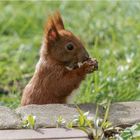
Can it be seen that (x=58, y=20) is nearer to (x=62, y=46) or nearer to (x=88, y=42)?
(x=62, y=46)

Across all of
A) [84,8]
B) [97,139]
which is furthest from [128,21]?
[97,139]

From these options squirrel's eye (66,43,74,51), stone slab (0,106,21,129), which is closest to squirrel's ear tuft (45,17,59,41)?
squirrel's eye (66,43,74,51)

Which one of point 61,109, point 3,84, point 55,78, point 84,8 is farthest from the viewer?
point 84,8

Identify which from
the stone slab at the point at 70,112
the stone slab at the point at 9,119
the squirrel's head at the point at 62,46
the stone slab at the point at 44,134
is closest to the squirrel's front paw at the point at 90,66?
the squirrel's head at the point at 62,46

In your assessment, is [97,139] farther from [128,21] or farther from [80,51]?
[128,21]

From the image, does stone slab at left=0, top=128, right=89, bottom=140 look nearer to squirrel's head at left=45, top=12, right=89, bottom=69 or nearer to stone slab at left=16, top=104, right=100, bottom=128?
stone slab at left=16, top=104, right=100, bottom=128

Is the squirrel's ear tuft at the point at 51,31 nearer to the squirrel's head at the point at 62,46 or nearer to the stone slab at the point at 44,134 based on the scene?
the squirrel's head at the point at 62,46
